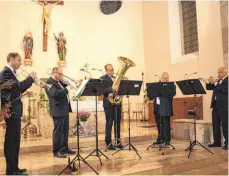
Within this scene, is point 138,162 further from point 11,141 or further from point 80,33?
point 80,33

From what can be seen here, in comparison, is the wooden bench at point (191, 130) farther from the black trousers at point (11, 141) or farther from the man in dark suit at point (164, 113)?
the black trousers at point (11, 141)

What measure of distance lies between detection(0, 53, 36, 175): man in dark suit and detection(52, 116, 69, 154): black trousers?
1.14m

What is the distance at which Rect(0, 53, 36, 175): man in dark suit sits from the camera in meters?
3.83

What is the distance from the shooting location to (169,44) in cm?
1116

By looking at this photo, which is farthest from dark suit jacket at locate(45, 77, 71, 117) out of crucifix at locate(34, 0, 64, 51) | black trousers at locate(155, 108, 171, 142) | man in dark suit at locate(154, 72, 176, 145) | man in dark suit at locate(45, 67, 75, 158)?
crucifix at locate(34, 0, 64, 51)

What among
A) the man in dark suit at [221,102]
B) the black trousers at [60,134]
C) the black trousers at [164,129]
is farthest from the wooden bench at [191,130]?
the black trousers at [60,134]

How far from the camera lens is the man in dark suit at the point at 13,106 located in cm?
383

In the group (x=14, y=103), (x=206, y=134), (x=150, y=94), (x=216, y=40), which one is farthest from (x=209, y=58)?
(x=14, y=103)

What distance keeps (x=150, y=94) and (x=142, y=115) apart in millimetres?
6404

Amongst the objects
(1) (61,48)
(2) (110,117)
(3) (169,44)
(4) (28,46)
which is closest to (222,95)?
(2) (110,117)

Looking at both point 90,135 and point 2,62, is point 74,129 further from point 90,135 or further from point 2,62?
point 2,62

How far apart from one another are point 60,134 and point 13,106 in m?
1.38

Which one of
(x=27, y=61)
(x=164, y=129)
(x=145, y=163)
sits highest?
(x=27, y=61)

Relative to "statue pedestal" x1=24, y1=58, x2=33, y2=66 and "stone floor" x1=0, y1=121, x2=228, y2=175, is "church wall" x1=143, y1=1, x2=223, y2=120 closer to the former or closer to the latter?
"stone floor" x1=0, y1=121, x2=228, y2=175
